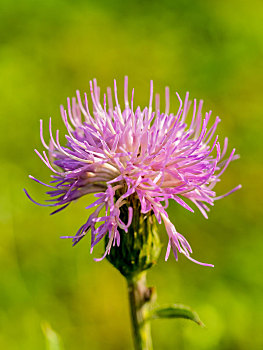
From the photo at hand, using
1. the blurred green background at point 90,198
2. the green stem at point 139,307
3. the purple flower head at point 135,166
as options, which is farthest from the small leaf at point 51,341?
the purple flower head at point 135,166

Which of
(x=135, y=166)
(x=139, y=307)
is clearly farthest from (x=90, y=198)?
(x=135, y=166)

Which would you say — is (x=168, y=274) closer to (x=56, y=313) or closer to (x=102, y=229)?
(x=56, y=313)

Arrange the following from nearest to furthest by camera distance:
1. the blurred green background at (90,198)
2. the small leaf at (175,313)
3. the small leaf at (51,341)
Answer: the small leaf at (175,313) < the small leaf at (51,341) < the blurred green background at (90,198)

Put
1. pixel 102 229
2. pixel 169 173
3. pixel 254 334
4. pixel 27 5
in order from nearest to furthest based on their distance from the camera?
pixel 102 229
pixel 169 173
pixel 254 334
pixel 27 5

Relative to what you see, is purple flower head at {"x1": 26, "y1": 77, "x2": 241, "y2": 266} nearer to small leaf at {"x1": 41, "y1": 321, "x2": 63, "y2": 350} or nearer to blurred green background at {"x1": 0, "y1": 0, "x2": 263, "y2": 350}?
small leaf at {"x1": 41, "y1": 321, "x2": 63, "y2": 350}

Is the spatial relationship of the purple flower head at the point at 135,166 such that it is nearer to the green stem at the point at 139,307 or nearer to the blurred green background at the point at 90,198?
the green stem at the point at 139,307

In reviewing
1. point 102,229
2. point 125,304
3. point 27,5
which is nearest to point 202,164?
point 102,229
